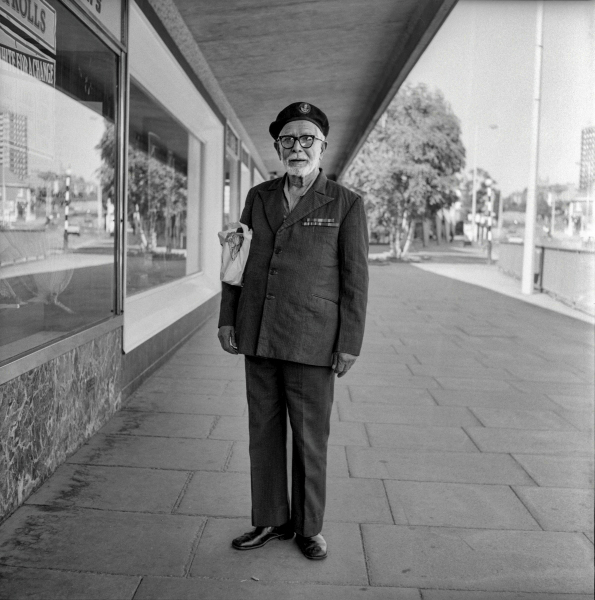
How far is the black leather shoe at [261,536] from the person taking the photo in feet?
10.8

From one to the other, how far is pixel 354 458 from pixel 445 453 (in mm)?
581

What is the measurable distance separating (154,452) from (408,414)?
2.02 m

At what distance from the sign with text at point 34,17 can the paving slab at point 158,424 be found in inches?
93.6

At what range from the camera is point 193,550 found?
10.7 feet

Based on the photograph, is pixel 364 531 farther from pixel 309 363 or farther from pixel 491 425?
pixel 491 425

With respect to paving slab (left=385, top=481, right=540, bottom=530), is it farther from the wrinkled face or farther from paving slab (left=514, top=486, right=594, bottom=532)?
the wrinkled face

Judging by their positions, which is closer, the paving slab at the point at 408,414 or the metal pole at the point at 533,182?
the paving slab at the point at 408,414

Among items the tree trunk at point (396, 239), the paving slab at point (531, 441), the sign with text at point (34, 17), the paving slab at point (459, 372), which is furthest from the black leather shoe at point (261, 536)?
the tree trunk at point (396, 239)

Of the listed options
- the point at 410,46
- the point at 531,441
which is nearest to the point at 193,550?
the point at 531,441

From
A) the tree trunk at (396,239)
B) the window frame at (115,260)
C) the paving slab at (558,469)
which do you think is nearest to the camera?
the window frame at (115,260)

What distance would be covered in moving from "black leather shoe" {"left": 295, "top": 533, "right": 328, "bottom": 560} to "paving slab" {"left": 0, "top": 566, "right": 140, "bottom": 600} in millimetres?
691

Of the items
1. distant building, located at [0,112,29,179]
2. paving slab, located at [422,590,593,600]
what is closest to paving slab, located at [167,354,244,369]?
distant building, located at [0,112,29,179]

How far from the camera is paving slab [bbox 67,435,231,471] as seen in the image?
4.42m

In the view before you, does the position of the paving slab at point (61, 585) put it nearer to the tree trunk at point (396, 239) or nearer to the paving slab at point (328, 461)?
the paving slab at point (328, 461)
